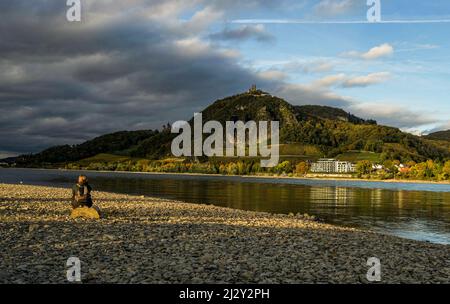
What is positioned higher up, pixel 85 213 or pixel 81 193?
pixel 81 193

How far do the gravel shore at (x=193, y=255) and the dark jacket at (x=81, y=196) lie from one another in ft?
6.72

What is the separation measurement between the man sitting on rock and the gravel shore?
6.82 feet

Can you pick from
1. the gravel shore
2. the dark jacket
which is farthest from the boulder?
the gravel shore

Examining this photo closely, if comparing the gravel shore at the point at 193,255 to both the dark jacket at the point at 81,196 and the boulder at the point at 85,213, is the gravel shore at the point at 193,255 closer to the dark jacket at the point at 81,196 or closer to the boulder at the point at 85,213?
the boulder at the point at 85,213

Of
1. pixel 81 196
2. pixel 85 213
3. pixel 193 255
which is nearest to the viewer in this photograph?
pixel 193 255

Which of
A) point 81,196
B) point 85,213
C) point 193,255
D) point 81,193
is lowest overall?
point 193,255

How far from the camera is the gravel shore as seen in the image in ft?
53.6

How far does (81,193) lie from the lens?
3219cm

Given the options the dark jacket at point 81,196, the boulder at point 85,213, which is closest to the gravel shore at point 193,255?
the boulder at point 85,213

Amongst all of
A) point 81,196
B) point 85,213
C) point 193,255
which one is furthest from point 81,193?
point 193,255

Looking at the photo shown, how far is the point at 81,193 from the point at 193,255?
50.0 feet

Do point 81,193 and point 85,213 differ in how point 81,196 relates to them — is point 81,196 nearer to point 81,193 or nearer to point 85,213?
point 81,193

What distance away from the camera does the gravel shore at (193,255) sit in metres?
16.3
